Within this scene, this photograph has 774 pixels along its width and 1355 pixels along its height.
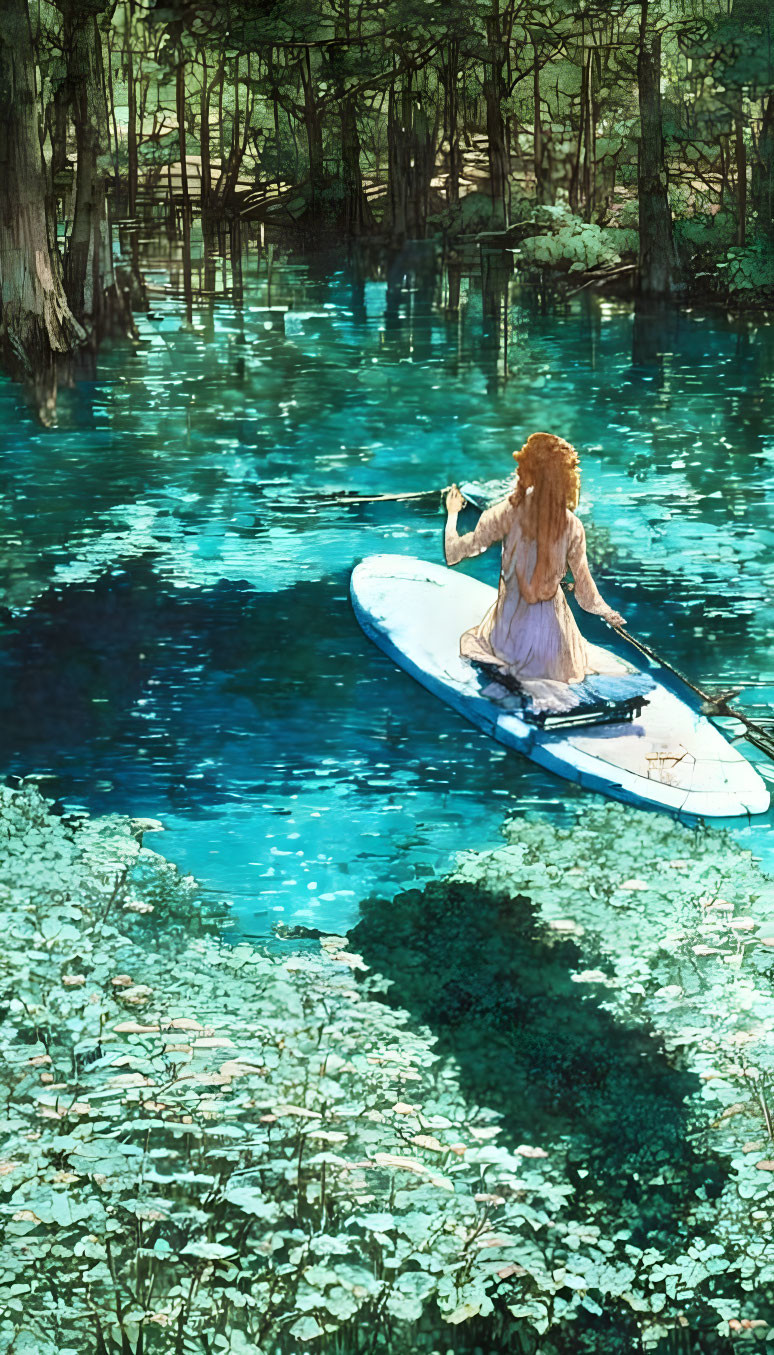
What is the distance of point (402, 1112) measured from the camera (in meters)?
3.33

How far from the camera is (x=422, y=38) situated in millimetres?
7988

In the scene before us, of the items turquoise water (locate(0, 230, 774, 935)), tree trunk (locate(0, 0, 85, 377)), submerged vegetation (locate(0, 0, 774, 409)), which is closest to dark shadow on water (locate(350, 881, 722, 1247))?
turquoise water (locate(0, 230, 774, 935))

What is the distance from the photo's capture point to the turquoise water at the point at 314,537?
4766mm

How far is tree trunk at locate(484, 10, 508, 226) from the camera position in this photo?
26.7 ft

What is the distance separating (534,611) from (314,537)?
1941 mm

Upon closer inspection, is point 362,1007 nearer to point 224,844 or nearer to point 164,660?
point 224,844

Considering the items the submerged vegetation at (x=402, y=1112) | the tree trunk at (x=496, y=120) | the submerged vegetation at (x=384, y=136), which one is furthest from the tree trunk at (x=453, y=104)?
the submerged vegetation at (x=402, y=1112)

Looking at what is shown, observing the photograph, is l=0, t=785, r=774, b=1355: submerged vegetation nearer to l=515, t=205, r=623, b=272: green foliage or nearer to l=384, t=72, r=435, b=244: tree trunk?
l=384, t=72, r=435, b=244: tree trunk

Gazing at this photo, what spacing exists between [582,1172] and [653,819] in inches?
57.3

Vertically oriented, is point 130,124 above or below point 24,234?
above

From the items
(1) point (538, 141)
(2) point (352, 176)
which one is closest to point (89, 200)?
(2) point (352, 176)

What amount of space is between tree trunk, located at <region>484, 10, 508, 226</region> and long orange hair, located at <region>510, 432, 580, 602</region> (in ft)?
13.8

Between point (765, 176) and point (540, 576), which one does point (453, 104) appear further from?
point (540, 576)

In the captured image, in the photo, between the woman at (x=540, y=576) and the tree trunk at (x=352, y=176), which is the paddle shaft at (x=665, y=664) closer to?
the woman at (x=540, y=576)
